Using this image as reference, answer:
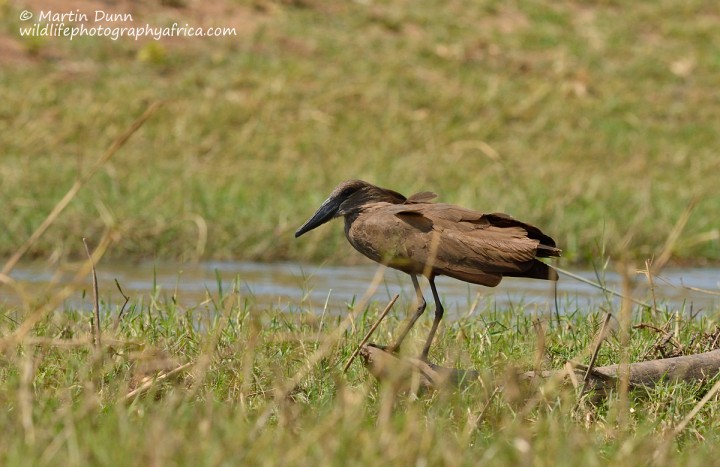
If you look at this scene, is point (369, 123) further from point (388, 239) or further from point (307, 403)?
point (307, 403)

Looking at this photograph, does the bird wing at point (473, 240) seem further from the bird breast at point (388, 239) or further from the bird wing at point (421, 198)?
the bird wing at point (421, 198)

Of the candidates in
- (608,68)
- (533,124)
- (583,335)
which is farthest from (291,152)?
(583,335)

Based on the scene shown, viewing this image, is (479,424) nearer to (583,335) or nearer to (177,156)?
(583,335)

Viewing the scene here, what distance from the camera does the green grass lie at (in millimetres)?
2994

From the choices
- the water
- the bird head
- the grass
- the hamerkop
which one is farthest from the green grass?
the water

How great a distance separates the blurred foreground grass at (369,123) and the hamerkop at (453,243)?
137 inches

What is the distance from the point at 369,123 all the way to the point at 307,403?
966cm

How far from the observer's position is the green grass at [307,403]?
299cm

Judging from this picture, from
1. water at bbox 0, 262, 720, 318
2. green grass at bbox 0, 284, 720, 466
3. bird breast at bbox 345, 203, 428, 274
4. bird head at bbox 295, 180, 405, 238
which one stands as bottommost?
water at bbox 0, 262, 720, 318

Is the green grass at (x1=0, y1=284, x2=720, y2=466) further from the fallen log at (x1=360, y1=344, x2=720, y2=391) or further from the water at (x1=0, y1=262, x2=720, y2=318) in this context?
the water at (x1=0, y1=262, x2=720, y2=318)

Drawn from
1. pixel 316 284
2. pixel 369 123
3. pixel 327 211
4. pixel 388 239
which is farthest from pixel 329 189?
pixel 388 239

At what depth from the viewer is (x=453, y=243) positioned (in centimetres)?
442

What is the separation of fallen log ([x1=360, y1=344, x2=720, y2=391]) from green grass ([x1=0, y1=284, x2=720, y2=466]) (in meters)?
0.05

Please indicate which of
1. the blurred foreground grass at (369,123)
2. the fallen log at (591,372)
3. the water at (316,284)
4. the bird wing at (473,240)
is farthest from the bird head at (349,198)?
the blurred foreground grass at (369,123)
